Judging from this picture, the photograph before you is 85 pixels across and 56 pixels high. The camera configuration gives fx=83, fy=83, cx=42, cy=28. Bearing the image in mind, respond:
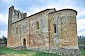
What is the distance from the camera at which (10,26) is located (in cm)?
2258

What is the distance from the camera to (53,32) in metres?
12.6

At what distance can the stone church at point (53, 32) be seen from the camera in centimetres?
1131

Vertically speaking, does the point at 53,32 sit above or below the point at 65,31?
below

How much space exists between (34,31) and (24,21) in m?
4.05

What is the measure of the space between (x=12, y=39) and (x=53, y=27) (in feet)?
43.4

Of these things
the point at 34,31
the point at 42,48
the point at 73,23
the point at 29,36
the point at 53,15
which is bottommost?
the point at 42,48

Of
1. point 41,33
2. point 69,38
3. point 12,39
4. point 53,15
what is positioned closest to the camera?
point 69,38

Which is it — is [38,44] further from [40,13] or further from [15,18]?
[15,18]

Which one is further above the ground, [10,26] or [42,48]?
[10,26]

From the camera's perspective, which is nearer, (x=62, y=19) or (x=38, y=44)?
(x=62, y=19)

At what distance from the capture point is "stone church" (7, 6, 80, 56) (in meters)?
11.3

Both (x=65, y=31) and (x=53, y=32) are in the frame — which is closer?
(x=65, y=31)

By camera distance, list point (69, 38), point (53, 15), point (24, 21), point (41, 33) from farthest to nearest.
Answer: point (24, 21) → point (41, 33) → point (53, 15) → point (69, 38)

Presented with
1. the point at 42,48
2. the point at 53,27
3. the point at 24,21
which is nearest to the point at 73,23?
the point at 53,27
